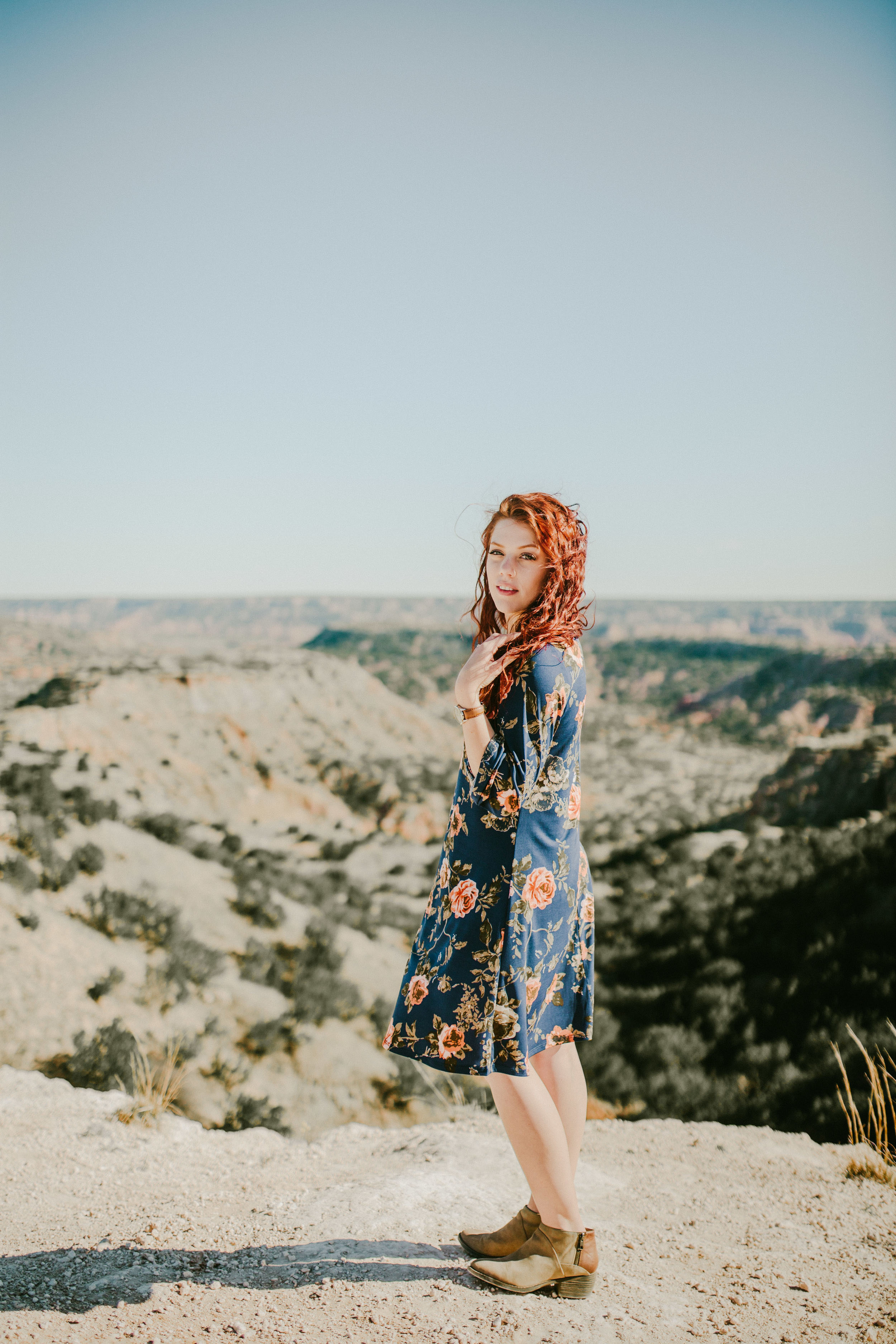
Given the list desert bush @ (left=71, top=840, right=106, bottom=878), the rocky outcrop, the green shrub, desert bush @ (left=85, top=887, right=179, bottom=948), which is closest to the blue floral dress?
desert bush @ (left=85, top=887, right=179, bottom=948)

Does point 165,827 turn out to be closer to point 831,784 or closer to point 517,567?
point 517,567

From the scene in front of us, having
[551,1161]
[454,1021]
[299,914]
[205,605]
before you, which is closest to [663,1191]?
[551,1161]

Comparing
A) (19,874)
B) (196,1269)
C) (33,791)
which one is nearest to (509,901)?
(196,1269)

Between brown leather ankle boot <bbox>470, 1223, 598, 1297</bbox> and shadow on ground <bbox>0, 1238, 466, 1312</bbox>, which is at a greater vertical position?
brown leather ankle boot <bbox>470, 1223, 598, 1297</bbox>

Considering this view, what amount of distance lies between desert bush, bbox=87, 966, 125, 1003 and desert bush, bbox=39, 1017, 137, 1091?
400 millimetres

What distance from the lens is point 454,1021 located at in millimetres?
1959

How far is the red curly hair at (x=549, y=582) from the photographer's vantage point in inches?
76.8

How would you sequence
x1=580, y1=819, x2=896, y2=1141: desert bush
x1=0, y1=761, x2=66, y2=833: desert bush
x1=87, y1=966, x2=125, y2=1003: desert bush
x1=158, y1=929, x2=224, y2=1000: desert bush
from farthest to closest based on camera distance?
x1=0, y1=761, x2=66, y2=833: desert bush < x1=158, y1=929, x2=224, y2=1000: desert bush < x1=87, y1=966, x2=125, y2=1003: desert bush < x1=580, y1=819, x2=896, y2=1141: desert bush

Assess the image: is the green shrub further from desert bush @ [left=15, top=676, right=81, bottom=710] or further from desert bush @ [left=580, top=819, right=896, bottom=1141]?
desert bush @ [left=580, top=819, right=896, bottom=1141]

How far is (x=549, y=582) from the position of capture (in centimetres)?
204

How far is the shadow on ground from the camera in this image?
2.07 metres

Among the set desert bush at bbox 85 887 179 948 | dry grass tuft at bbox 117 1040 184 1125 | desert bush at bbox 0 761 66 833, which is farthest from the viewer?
desert bush at bbox 0 761 66 833

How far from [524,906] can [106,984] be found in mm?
4154

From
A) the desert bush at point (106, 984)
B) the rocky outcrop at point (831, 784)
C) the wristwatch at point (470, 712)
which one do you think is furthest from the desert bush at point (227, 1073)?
the rocky outcrop at point (831, 784)
